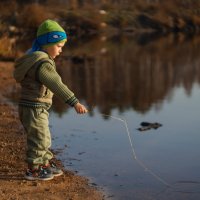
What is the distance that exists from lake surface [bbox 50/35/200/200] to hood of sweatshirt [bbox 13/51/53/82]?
131 cm

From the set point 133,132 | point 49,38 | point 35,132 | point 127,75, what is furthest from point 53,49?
point 127,75

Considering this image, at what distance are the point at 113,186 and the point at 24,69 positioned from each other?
1.41 metres

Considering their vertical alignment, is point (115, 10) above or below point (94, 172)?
above

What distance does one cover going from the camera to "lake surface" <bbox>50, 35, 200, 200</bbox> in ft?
18.5

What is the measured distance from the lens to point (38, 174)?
5.32 m

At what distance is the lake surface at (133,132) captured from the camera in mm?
5637

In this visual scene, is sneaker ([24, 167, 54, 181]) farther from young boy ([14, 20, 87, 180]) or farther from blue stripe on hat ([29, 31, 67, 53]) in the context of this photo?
blue stripe on hat ([29, 31, 67, 53])

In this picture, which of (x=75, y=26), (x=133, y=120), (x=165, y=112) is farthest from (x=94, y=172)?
(x=75, y=26)

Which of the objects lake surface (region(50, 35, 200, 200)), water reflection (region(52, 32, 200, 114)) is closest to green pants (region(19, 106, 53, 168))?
lake surface (region(50, 35, 200, 200))

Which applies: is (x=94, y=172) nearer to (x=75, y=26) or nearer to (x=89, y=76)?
(x=89, y=76)

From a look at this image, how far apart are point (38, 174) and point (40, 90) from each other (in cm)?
80

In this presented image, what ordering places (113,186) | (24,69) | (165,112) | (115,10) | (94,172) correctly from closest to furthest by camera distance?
(24,69)
(113,186)
(94,172)
(165,112)
(115,10)

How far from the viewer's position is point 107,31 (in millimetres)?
39219

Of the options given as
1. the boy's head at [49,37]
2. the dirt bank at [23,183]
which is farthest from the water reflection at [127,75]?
the boy's head at [49,37]
